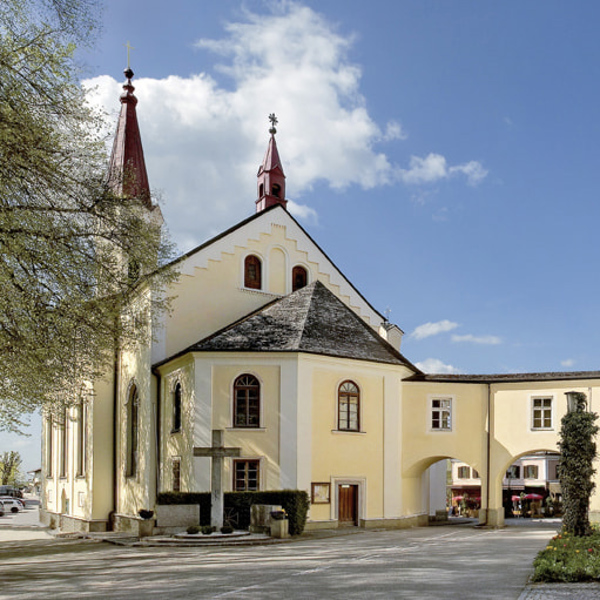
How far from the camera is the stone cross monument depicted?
904 inches

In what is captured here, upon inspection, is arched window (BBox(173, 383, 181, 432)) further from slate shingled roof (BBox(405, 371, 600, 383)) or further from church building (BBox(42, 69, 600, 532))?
slate shingled roof (BBox(405, 371, 600, 383))

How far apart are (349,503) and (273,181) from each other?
55.0 ft

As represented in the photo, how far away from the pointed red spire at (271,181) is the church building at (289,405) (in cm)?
402

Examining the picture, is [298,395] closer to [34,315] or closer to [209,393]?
[209,393]

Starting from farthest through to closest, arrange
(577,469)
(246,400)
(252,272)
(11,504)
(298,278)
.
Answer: (11,504)
(298,278)
(252,272)
(246,400)
(577,469)

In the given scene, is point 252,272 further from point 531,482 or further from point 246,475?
point 531,482

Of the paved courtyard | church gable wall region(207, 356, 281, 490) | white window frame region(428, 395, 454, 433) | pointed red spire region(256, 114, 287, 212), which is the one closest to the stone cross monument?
the paved courtyard

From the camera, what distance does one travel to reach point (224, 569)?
622 inches

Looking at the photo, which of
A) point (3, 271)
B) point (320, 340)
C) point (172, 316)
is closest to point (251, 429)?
point (320, 340)

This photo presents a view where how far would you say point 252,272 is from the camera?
108 feet

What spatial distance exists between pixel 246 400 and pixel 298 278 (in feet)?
26.9

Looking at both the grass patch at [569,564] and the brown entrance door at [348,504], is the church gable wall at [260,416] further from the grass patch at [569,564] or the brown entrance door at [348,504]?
the grass patch at [569,564]

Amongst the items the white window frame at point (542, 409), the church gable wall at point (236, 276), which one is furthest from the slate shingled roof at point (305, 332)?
the white window frame at point (542, 409)

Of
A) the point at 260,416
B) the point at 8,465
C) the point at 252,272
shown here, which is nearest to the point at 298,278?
the point at 252,272
